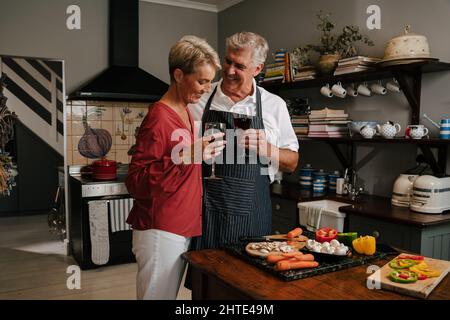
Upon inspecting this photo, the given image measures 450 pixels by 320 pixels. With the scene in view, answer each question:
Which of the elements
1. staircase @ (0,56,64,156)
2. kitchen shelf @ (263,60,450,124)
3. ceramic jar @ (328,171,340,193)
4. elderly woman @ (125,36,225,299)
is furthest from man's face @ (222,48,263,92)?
staircase @ (0,56,64,156)

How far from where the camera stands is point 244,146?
5.69 ft

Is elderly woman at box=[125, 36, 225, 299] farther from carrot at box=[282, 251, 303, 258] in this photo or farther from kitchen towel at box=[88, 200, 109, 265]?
kitchen towel at box=[88, 200, 109, 265]

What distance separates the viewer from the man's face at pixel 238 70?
6.09 feet

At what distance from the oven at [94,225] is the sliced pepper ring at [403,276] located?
319 cm

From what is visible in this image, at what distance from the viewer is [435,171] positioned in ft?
9.29

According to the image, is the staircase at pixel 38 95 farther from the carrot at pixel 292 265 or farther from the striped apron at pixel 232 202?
the carrot at pixel 292 265

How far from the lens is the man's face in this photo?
1.86 metres

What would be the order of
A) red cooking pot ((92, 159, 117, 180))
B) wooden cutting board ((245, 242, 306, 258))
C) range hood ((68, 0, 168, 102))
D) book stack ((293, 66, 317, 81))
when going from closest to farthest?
wooden cutting board ((245, 242, 306, 258)) → book stack ((293, 66, 317, 81)) → red cooking pot ((92, 159, 117, 180)) → range hood ((68, 0, 168, 102))

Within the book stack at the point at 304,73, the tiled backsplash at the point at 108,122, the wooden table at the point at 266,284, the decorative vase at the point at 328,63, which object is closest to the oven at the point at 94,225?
the tiled backsplash at the point at 108,122

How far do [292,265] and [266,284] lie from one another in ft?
0.39

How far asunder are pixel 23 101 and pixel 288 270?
5.13m

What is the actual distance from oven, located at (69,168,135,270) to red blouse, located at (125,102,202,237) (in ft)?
8.14

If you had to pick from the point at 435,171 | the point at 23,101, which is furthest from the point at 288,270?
the point at 23,101
